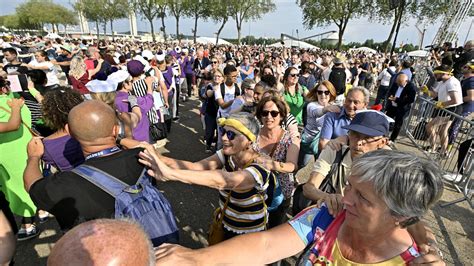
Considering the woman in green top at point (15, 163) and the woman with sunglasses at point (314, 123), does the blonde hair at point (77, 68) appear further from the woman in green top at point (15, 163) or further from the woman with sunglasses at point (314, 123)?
the woman with sunglasses at point (314, 123)

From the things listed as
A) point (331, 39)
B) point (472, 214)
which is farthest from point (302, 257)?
point (331, 39)

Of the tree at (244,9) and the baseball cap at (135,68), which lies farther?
the tree at (244,9)

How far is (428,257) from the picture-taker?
1.26 m

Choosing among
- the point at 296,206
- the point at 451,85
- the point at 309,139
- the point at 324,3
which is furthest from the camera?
Result: the point at 324,3

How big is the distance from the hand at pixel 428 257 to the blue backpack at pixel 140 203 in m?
1.41

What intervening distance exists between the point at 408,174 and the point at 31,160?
2.36 meters

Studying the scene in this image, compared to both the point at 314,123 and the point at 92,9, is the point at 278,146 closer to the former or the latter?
the point at 314,123

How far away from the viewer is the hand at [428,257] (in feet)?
4.05

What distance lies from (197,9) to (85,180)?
50.3 meters

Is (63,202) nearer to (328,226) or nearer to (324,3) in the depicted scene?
(328,226)

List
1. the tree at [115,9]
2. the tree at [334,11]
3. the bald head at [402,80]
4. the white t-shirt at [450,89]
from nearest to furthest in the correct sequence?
the white t-shirt at [450,89] < the bald head at [402,80] < the tree at [334,11] < the tree at [115,9]

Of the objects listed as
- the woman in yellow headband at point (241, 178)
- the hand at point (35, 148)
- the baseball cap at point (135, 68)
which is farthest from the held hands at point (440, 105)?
the hand at point (35, 148)

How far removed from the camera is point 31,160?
6.13ft

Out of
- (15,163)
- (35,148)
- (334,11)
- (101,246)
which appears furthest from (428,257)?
(334,11)
